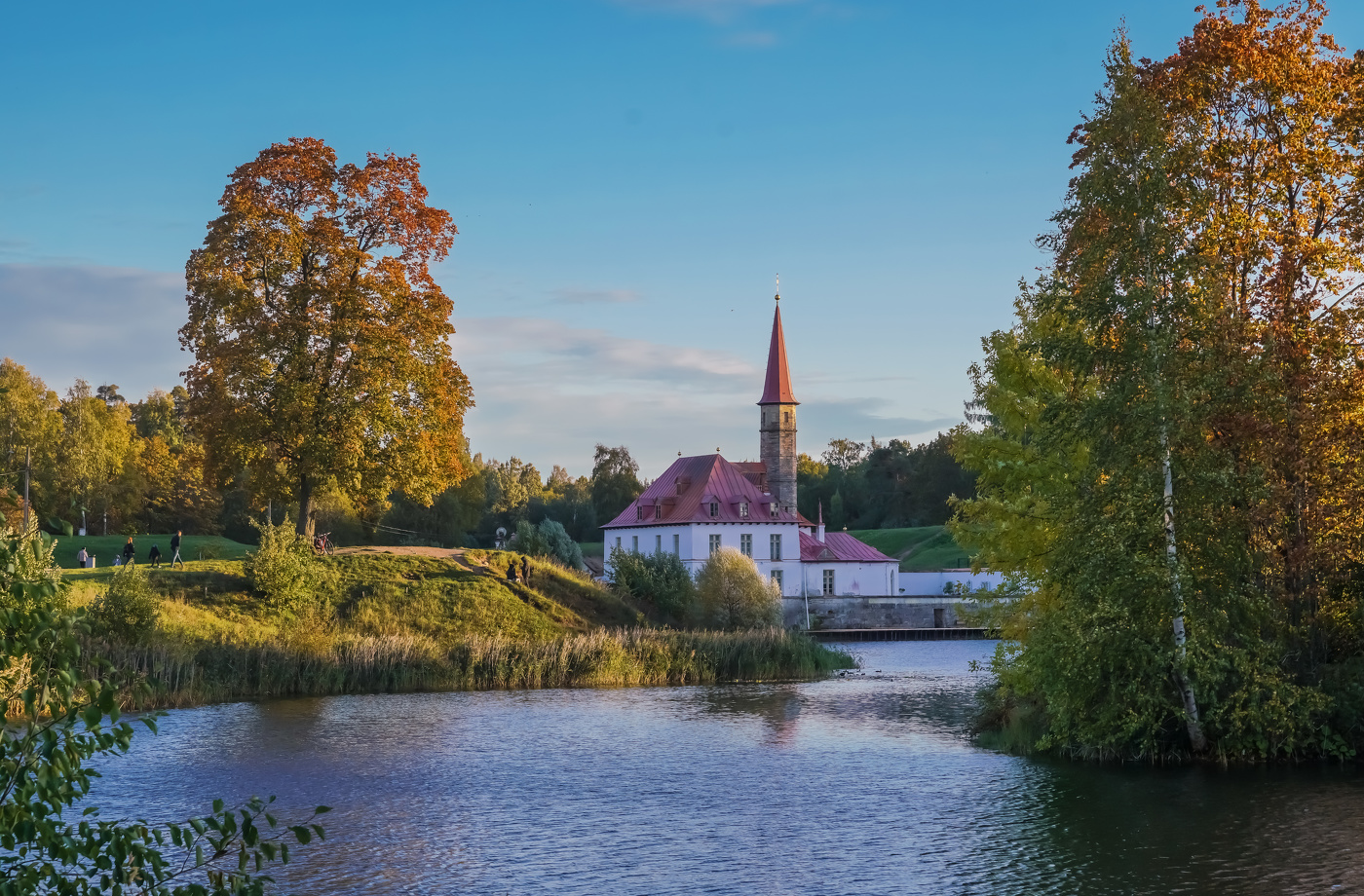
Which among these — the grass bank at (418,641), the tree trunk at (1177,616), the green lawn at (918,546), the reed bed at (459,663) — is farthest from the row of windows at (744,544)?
the tree trunk at (1177,616)

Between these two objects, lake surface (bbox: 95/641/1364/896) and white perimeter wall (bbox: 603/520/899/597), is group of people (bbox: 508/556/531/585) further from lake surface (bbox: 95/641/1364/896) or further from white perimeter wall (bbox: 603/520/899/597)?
lake surface (bbox: 95/641/1364/896)

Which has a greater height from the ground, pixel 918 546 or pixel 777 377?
pixel 777 377

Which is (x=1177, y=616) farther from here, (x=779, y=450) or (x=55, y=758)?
(x=779, y=450)

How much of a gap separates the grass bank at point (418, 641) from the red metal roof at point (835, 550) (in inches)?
878

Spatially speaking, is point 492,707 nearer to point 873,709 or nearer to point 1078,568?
point 873,709

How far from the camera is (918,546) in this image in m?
97.6

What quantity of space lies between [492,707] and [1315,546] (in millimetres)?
18896

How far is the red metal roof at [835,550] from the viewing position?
7156 cm

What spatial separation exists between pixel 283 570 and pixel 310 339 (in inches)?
310

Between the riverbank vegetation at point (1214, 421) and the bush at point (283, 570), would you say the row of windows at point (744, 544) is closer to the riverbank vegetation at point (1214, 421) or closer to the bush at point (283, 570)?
the bush at point (283, 570)

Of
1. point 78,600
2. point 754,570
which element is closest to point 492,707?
point 78,600

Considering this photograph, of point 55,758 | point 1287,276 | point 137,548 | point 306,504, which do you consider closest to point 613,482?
point 137,548

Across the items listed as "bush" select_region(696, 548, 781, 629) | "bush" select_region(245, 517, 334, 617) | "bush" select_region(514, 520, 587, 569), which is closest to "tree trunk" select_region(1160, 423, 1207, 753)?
"bush" select_region(245, 517, 334, 617)

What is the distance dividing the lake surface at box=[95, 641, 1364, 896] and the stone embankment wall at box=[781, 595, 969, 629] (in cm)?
3921
